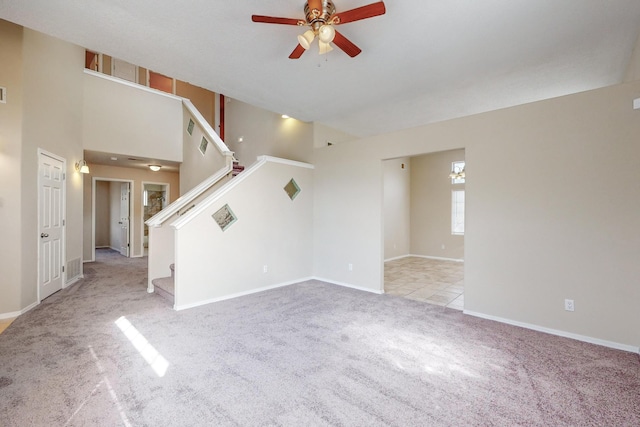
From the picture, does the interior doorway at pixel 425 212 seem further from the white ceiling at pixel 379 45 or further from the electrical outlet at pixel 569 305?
the electrical outlet at pixel 569 305

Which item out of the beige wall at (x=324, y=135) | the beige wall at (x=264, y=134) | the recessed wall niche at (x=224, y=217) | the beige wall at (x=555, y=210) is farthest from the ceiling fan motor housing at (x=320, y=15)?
the beige wall at (x=264, y=134)

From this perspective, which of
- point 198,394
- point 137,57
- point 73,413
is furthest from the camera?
point 137,57

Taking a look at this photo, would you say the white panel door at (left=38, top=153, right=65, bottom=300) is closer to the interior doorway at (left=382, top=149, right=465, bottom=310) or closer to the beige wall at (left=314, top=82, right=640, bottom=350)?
the beige wall at (left=314, top=82, right=640, bottom=350)

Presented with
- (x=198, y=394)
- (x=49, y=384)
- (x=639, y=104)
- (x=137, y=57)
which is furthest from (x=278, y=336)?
(x=639, y=104)

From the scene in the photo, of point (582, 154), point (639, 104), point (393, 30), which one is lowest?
point (582, 154)

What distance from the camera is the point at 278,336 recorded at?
3062mm

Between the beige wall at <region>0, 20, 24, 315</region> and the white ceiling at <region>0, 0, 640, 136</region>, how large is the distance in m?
1.30

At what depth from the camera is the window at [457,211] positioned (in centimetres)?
800

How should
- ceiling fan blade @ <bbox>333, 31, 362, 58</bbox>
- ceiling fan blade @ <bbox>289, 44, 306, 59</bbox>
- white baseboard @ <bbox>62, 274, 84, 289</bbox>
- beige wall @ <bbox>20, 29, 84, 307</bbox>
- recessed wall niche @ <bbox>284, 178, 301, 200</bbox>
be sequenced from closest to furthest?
1. ceiling fan blade @ <bbox>333, 31, 362, 58</bbox>
2. ceiling fan blade @ <bbox>289, 44, 306, 59</bbox>
3. beige wall @ <bbox>20, 29, 84, 307</bbox>
4. white baseboard @ <bbox>62, 274, 84, 289</bbox>
5. recessed wall niche @ <bbox>284, 178, 301, 200</bbox>

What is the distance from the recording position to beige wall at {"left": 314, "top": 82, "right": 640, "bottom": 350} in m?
2.80

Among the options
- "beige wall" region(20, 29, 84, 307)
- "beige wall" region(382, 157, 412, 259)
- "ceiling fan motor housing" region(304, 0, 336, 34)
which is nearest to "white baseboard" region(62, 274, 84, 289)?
"beige wall" region(20, 29, 84, 307)

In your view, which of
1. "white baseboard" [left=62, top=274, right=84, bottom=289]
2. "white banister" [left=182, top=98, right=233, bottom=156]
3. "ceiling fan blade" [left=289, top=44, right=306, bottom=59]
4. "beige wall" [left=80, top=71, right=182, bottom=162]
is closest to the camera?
"ceiling fan blade" [left=289, top=44, right=306, bottom=59]

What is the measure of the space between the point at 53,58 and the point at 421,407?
21.4ft

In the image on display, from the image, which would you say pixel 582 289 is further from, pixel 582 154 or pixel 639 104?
pixel 639 104
